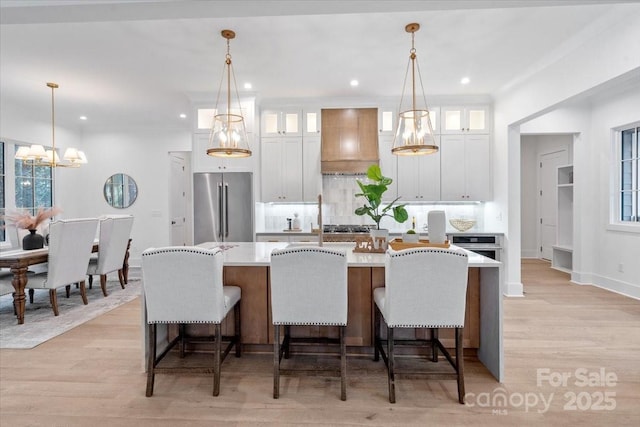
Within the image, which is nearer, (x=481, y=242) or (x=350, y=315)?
(x=350, y=315)

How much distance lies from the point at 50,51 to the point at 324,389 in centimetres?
428

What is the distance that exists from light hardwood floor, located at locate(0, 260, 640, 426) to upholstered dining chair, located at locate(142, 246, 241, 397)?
0.24m

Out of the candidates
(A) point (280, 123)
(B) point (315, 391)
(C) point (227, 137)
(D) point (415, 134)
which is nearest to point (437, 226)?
(D) point (415, 134)

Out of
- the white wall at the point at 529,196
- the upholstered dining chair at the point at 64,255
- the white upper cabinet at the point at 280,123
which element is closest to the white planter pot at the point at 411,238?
the white upper cabinet at the point at 280,123

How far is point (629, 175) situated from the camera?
4.99 meters

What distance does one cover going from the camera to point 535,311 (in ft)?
13.4

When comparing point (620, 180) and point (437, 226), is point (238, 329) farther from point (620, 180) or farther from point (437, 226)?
point (620, 180)

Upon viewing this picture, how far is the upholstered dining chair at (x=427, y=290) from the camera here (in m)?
2.13

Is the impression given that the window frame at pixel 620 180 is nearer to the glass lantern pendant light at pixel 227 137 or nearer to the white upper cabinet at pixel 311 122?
the white upper cabinet at pixel 311 122

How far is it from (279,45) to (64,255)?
3419mm

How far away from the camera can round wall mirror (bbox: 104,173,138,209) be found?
699 centimetres

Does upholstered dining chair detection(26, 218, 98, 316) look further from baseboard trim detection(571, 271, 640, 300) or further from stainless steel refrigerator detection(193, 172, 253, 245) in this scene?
baseboard trim detection(571, 271, 640, 300)

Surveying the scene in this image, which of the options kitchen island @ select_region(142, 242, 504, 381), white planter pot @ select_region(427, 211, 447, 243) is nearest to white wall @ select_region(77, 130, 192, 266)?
kitchen island @ select_region(142, 242, 504, 381)

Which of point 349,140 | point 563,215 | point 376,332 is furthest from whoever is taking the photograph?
point 563,215
